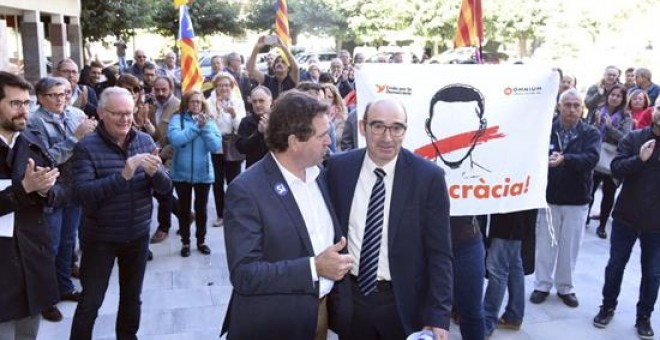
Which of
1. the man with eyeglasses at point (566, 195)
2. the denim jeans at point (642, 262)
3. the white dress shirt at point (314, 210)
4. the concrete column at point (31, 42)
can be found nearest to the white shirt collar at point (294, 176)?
the white dress shirt at point (314, 210)

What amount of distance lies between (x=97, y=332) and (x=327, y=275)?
10.2ft

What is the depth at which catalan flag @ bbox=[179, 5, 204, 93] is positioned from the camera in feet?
27.8

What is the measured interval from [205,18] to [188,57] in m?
26.4

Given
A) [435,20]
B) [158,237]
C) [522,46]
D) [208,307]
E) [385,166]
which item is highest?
[435,20]

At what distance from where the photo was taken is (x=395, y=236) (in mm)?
2885

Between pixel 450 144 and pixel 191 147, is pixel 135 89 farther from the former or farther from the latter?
pixel 450 144

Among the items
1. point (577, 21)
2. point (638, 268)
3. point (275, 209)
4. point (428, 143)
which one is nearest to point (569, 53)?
point (577, 21)

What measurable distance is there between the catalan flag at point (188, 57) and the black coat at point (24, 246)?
499cm

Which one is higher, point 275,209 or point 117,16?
point 117,16

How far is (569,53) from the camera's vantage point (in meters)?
24.3

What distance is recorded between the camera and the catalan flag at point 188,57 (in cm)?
848

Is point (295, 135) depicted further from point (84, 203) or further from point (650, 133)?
point (650, 133)

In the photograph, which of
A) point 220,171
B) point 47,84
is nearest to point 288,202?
point 47,84

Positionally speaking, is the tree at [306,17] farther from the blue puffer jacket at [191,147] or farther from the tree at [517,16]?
the blue puffer jacket at [191,147]
